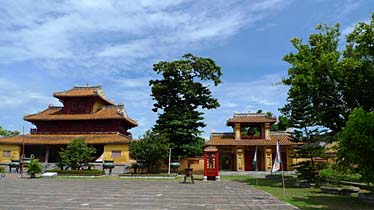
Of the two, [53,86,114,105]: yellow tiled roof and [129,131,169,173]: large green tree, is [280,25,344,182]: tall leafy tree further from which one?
[53,86,114,105]: yellow tiled roof

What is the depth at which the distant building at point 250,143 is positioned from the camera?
3497 centimetres

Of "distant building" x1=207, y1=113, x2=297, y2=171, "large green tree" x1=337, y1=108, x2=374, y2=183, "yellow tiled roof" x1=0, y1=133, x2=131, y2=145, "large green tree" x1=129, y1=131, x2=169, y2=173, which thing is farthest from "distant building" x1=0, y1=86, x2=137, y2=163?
"large green tree" x1=337, y1=108, x2=374, y2=183

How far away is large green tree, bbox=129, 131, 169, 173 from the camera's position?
26891 millimetres

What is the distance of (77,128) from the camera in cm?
3916

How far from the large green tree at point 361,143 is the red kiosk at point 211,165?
45.4 feet

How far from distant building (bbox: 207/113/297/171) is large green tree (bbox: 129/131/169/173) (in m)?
9.03

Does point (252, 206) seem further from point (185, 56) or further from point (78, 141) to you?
point (185, 56)

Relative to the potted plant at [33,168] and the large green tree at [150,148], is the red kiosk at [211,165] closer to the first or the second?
Result: the large green tree at [150,148]

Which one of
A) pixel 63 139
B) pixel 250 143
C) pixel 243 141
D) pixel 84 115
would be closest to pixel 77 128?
pixel 84 115

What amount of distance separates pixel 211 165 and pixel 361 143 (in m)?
14.8

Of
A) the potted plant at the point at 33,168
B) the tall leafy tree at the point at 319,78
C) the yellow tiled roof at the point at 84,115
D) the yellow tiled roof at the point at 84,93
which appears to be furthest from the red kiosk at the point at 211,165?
the yellow tiled roof at the point at 84,93

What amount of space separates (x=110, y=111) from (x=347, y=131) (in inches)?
1295

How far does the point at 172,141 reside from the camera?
32.1 metres

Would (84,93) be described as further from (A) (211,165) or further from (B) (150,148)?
(A) (211,165)
